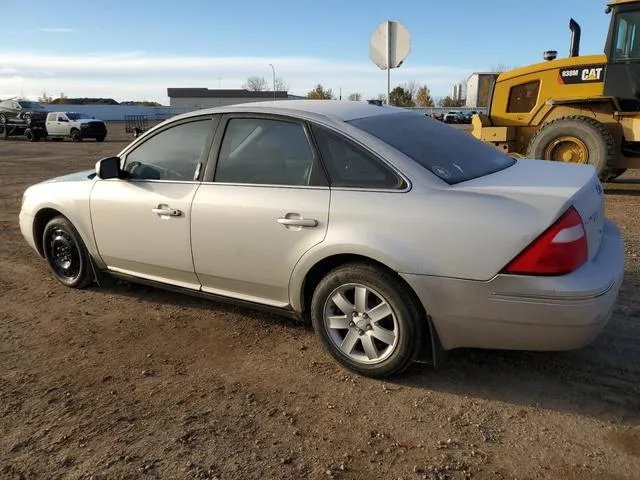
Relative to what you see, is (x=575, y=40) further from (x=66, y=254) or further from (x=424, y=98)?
(x=424, y=98)

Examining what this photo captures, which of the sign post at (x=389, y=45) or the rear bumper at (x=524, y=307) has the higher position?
the sign post at (x=389, y=45)

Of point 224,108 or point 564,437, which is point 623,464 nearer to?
point 564,437

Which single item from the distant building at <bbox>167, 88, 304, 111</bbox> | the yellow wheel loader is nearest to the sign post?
the yellow wheel loader

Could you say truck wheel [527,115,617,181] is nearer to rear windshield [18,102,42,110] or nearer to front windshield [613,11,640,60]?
front windshield [613,11,640,60]

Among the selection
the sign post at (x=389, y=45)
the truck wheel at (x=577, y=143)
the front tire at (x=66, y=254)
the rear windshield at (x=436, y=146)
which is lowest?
the front tire at (x=66, y=254)

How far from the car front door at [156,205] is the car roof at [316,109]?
253 mm

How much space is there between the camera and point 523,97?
10.1 meters

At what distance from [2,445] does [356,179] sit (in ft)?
7.58

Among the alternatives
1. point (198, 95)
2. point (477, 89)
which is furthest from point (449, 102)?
point (198, 95)

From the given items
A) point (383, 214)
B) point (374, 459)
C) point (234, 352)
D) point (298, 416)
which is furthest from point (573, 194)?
point (234, 352)

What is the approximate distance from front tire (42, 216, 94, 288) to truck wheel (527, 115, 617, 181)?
282 inches

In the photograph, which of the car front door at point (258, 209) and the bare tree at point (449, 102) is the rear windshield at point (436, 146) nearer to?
the car front door at point (258, 209)

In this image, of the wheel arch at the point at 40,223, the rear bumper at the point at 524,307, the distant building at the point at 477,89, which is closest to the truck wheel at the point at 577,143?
the rear bumper at the point at 524,307

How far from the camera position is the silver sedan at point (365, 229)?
271 centimetres
